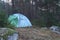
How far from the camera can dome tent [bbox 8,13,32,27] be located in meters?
7.87

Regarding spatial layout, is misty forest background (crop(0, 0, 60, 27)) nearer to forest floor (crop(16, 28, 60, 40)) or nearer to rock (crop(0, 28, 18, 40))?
forest floor (crop(16, 28, 60, 40))

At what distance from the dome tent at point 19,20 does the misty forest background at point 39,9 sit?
53 centimetres

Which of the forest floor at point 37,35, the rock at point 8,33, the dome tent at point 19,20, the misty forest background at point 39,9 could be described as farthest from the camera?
the misty forest background at point 39,9

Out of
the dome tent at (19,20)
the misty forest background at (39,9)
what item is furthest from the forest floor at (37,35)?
A: the misty forest background at (39,9)

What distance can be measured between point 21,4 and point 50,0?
3.63ft

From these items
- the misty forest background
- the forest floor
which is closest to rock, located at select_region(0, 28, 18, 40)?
the forest floor

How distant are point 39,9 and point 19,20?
3.77ft

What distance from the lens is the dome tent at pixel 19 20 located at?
25.8 ft

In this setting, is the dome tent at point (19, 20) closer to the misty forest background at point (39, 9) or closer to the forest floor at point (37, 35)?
the misty forest background at point (39, 9)

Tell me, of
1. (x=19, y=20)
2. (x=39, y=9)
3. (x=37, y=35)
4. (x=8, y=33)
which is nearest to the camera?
(x=8, y=33)

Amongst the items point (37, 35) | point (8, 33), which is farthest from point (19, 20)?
A: point (8, 33)

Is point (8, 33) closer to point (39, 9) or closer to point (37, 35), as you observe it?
point (37, 35)

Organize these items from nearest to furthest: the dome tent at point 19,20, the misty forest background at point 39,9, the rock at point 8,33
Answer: the rock at point 8,33 < the dome tent at point 19,20 < the misty forest background at point 39,9

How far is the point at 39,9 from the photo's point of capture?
884 cm
